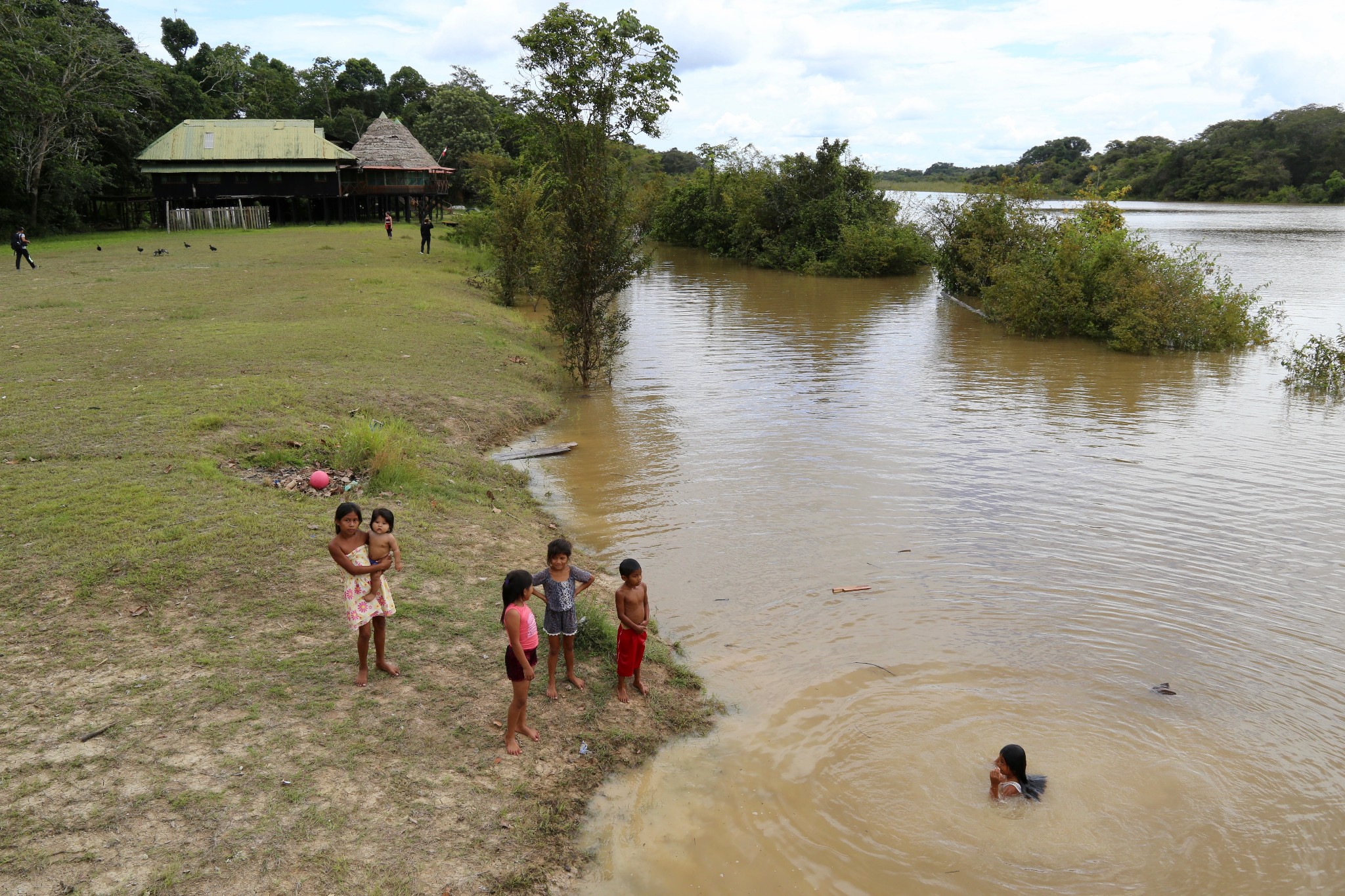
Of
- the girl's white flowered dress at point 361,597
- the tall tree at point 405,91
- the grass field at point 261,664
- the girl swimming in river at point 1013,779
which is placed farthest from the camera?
the tall tree at point 405,91

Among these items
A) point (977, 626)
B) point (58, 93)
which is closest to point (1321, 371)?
point (977, 626)

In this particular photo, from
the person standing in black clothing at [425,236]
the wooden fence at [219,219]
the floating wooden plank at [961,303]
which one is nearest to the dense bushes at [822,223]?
the floating wooden plank at [961,303]

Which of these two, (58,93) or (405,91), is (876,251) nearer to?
(58,93)

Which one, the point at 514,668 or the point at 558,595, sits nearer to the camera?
the point at 514,668

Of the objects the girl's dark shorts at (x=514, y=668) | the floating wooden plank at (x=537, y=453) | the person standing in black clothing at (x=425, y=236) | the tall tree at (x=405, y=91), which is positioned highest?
the tall tree at (x=405, y=91)

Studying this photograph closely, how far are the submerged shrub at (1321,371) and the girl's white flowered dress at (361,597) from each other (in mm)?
18468

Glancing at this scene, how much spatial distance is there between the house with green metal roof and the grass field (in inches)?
1441

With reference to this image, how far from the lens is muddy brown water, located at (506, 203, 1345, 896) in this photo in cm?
513

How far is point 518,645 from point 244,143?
158ft

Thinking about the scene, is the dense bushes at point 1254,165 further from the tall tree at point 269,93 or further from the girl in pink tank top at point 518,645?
the girl in pink tank top at point 518,645

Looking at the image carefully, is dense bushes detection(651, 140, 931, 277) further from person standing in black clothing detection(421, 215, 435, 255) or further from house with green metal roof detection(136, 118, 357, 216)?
house with green metal roof detection(136, 118, 357, 216)

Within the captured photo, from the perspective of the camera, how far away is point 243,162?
44469mm

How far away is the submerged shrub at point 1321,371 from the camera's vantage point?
1703 centimetres

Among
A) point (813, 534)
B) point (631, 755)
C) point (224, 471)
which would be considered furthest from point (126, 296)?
point (631, 755)
